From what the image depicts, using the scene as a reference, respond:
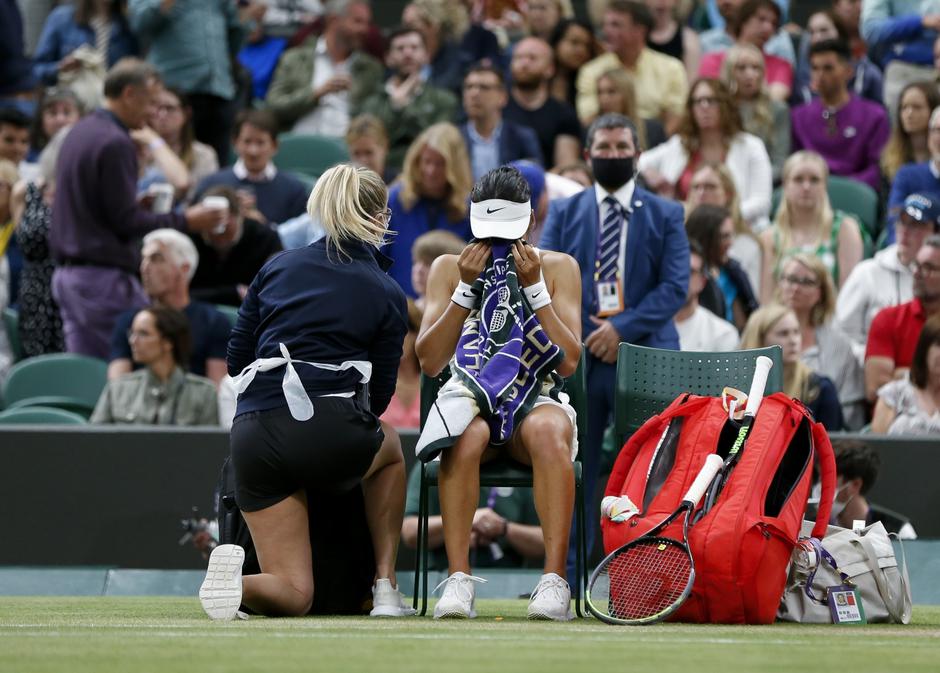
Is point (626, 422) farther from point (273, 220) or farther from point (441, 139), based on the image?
point (273, 220)

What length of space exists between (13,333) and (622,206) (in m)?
4.51

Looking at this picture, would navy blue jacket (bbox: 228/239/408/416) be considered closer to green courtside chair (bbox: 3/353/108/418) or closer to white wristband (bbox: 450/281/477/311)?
white wristband (bbox: 450/281/477/311)

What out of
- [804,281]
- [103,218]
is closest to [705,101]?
[804,281]

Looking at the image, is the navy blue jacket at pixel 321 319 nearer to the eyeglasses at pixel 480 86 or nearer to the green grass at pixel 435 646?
the green grass at pixel 435 646

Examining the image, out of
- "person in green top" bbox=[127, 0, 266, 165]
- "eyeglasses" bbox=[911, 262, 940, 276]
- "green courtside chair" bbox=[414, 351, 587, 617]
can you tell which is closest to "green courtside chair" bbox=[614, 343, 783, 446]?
"green courtside chair" bbox=[414, 351, 587, 617]

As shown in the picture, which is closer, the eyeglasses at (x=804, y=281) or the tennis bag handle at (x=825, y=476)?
the tennis bag handle at (x=825, y=476)

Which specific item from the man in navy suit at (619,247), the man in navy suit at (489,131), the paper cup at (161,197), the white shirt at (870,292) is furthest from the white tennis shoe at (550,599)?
the man in navy suit at (489,131)

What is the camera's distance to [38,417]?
8141mm

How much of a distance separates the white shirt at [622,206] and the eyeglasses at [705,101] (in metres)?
3.15

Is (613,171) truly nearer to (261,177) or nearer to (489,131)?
→ (489,131)

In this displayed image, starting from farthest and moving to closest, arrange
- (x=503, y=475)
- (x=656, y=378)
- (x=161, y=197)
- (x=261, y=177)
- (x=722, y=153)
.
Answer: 1. (x=261, y=177)
2. (x=722, y=153)
3. (x=161, y=197)
4. (x=656, y=378)
5. (x=503, y=475)

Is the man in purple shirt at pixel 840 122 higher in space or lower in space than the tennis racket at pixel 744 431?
higher

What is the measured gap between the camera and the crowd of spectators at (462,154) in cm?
836

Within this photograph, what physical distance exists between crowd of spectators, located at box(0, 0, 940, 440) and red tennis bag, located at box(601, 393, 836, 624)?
5.17 ft
